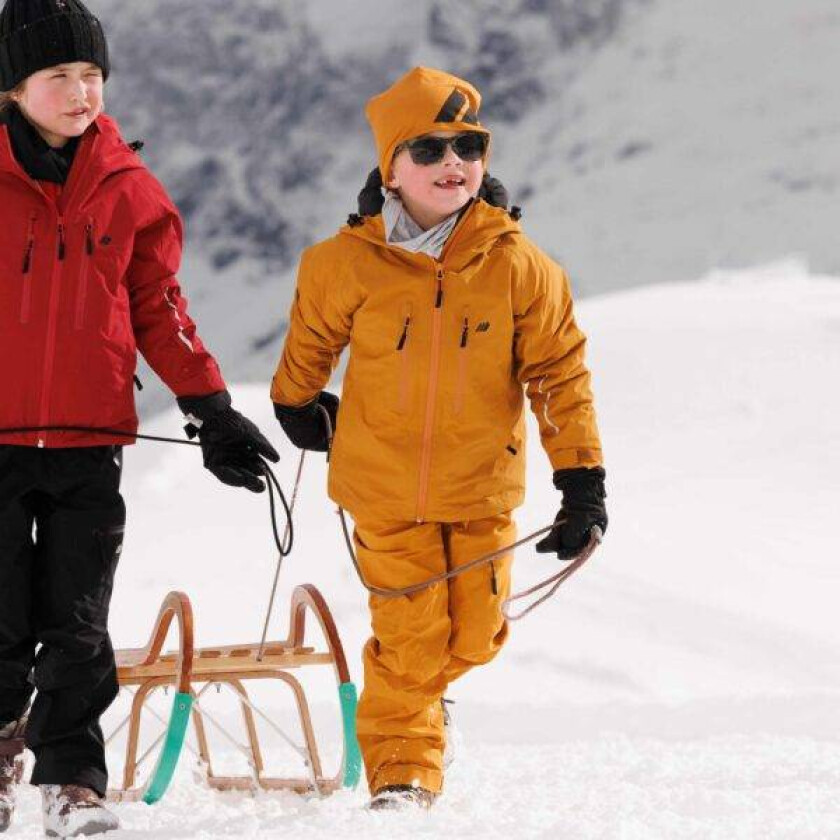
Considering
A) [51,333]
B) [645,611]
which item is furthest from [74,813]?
[645,611]

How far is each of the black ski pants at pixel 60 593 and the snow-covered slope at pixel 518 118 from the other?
17.3m

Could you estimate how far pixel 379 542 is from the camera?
3.71 m

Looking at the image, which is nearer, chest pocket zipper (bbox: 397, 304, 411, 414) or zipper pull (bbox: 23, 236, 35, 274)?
zipper pull (bbox: 23, 236, 35, 274)

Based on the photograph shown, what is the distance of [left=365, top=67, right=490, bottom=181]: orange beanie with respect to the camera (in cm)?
367

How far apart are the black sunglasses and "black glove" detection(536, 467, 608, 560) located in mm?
728

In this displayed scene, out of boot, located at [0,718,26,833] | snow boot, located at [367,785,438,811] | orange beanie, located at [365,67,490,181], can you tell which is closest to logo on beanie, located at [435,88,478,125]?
orange beanie, located at [365,67,490,181]

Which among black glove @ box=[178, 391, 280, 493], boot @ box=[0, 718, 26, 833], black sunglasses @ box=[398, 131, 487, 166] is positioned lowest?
boot @ box=[0, 718, 26, 833]

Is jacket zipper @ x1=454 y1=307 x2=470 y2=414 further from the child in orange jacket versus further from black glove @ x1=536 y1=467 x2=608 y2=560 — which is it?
black glove @ x1=536 y1=467 x2=608 y2=560

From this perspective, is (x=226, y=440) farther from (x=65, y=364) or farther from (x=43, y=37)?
(x=43, y=37)

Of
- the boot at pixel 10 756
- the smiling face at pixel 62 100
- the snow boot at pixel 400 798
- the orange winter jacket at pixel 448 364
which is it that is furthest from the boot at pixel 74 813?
the smiling face at pixel 62 100

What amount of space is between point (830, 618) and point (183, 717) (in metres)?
2.84

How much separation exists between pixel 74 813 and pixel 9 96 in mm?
1480

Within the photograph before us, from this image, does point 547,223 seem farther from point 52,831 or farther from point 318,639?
point 52,831

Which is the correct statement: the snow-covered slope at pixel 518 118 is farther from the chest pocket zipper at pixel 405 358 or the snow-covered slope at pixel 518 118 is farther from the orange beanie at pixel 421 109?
the chest pocket zipper at pixel 405 358
